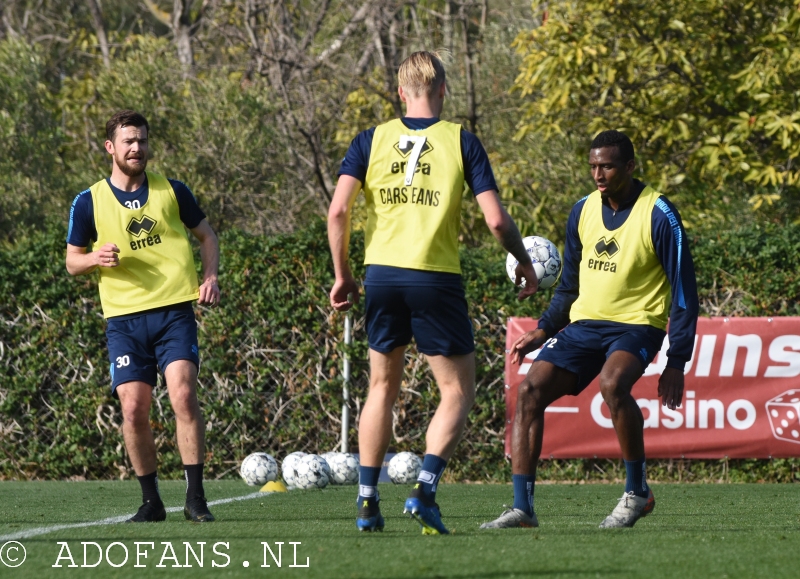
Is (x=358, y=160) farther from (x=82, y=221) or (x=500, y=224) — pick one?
(x=82, y=221)

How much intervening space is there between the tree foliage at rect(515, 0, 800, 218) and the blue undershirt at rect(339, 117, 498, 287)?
23.7 ft

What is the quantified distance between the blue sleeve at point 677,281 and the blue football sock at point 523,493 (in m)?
0.93

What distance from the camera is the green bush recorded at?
35.7ft

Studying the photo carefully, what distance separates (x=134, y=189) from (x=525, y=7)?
1599 cm

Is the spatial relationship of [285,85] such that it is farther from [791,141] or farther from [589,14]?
[791,141]

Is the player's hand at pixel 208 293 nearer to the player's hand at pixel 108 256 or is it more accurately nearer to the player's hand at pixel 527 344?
the player's hand at pixel 108 256

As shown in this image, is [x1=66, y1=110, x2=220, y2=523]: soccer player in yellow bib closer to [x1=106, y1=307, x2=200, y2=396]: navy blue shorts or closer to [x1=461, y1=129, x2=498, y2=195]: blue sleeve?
[x1=106, y1=307, x2=200, y2=396]: navy blue shorts

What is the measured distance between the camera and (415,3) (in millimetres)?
17562

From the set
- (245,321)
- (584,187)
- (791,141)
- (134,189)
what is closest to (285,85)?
(584,187)

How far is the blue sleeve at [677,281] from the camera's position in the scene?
563cm

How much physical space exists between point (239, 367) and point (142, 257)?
5053mm

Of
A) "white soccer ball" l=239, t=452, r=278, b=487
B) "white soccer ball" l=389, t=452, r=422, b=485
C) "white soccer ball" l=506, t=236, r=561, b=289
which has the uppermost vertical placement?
"white soccer ball" l=506, t=236, r=561, b=289

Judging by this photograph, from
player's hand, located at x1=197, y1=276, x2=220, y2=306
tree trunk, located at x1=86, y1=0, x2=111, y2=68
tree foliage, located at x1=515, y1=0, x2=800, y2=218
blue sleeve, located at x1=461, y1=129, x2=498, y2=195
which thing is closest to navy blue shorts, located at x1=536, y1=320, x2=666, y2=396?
blue sleeve, located at x1=461, y1=129, x2=498, y2=195

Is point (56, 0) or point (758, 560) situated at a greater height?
point (56, 0)
